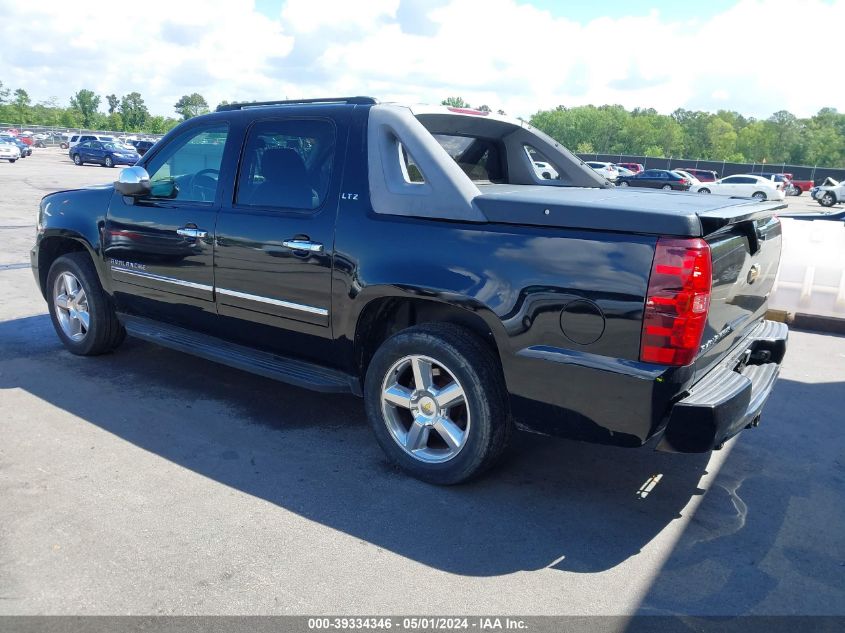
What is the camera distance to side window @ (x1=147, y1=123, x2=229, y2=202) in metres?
4.71

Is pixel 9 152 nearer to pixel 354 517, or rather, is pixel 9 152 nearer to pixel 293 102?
pixel 293 102

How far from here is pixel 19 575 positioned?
2900 mm

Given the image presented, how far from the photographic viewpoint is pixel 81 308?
5.64m

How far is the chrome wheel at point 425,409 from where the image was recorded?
12.2 feet

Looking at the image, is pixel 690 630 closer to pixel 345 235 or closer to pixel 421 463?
pixel 421 463

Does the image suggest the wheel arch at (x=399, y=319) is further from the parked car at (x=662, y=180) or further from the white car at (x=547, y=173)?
the parked car at (x=662, y=180)

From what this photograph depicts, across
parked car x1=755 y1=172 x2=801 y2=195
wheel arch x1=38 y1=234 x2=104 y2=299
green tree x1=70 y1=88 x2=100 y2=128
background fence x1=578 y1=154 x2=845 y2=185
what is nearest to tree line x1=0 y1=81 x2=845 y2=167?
green tree x1=70 y1=88 x2=100 y2=128

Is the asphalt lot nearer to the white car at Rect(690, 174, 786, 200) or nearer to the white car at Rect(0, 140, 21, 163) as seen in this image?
the white car at Rect(690, 174, 786, 200)

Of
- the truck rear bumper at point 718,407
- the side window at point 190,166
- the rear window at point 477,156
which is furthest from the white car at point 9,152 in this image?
the truck rear bumper at point 718,407

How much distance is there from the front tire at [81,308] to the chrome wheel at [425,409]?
9.25 feet

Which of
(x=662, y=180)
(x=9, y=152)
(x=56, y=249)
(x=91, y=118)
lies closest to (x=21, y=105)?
(x=91, y=118)

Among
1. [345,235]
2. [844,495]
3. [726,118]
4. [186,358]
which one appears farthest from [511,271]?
[726,118]

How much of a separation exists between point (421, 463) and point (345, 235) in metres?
1.29

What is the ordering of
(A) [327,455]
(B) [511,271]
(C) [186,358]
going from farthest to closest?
(C) [186,358] → (A) [327,455] → (B) [511,271]
